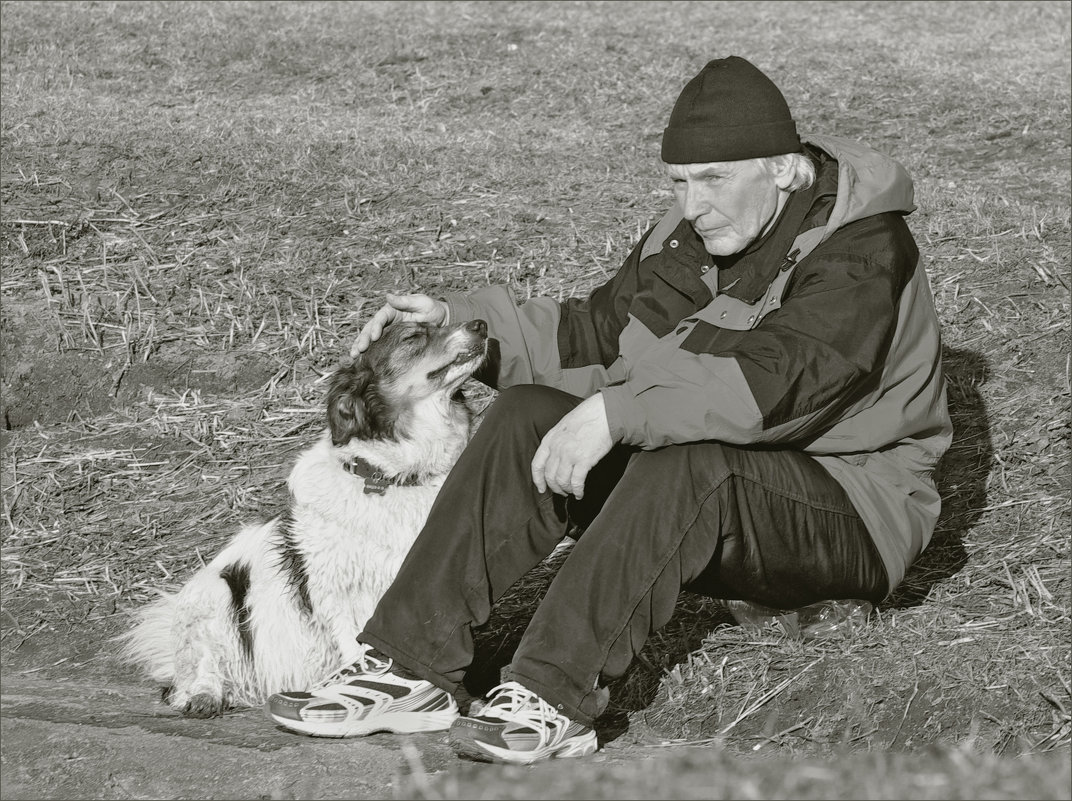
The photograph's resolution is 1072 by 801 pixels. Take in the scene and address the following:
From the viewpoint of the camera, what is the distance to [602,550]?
342 centimetres

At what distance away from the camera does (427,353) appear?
179 inches

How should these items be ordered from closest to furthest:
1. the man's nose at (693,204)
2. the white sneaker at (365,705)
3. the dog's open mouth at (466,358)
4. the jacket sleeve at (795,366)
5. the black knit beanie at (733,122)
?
1. the jacket sleeve at (795,366)
2. the white sneaker at (365,705)
3. the black knit beanie at (733,122)
4. the man's nose at (693,204)
5. the dog's open mouth at (466,358)

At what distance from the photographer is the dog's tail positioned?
4629 millimetres

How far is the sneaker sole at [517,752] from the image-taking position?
3.38 metres

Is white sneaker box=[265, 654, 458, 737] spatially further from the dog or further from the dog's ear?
the dog's ear

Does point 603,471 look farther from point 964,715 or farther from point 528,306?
point 964,715

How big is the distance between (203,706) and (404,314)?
1554 millimetres

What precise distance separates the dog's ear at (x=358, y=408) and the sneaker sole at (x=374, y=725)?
1168mm

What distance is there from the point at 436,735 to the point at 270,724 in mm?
674

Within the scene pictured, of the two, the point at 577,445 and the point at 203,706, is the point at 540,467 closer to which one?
the point at 577,445

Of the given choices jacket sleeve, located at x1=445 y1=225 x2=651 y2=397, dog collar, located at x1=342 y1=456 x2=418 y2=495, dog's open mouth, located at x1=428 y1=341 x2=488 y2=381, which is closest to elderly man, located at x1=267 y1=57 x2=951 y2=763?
jacket sleeve, located at x1=445 y1=225 x2=651 y2=397

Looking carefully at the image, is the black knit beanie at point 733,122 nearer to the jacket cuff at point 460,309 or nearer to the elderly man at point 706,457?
the elderly man at point 706,457

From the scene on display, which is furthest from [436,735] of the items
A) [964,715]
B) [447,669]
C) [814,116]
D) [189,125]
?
[814,116]

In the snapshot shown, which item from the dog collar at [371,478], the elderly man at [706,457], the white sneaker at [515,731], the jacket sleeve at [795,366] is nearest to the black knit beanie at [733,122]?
the elderly man at [706,457]
